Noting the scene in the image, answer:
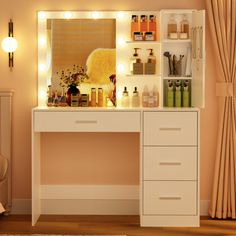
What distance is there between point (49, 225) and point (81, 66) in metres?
1.33

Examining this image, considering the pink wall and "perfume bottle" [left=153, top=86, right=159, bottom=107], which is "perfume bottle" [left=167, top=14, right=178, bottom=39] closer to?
the pink wall

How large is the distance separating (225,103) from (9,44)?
182 centimetres

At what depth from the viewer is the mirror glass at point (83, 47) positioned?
4961 millimetres

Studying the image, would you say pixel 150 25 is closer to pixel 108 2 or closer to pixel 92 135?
pixel 108 2

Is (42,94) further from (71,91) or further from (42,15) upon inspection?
(42,15)

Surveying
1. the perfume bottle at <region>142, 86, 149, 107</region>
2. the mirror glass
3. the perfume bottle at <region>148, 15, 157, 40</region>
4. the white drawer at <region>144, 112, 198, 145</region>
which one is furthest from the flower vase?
the perfume bottle at <region>148, 15, 157, 40</region>

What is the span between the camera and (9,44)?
4883mm

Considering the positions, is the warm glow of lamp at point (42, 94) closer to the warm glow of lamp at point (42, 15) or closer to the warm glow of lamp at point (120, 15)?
the warm glow of lamp at point (42, 15)

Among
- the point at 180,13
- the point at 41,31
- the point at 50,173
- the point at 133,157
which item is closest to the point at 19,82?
the point at 41,31

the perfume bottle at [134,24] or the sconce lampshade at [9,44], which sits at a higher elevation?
the perfume bottle at [134,24]

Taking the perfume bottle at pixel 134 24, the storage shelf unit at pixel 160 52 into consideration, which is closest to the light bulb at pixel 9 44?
the storage shelf unit at pixel 160 52

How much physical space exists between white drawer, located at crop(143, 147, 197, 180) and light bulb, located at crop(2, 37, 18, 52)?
1.39 meters

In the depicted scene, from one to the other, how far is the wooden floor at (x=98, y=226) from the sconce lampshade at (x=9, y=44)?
1.37 meters

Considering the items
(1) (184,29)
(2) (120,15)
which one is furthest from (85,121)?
(1) (184,29)
